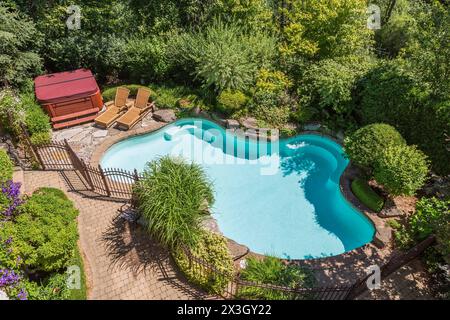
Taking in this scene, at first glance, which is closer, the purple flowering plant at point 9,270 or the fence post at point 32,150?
the purple flowering plant at point 9,270

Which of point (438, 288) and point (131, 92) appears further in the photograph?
point (131, 92)

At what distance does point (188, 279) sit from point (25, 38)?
1480cm

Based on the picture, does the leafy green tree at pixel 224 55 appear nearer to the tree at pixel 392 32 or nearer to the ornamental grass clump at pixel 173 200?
the ornamental grass clump at pixel 173 200

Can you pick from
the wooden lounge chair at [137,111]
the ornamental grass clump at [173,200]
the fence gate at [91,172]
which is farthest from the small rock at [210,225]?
the wooden lounge chair at [137,111]

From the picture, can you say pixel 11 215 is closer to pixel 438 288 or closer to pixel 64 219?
pixel 64 219

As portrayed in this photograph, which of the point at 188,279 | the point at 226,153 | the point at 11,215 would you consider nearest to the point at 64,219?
the point at 11,215

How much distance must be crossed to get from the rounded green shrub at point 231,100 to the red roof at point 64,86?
6.45 metres

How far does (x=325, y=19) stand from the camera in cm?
1438

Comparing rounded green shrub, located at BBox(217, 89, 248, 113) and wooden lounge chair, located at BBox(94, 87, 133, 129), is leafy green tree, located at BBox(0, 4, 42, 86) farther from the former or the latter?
rounded green shrub, located at BBox(217, 89, 248, 113)

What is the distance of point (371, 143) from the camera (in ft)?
35.3

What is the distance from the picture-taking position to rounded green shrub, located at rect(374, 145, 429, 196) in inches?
385

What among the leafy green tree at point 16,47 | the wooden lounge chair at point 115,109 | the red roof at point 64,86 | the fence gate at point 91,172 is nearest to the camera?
the fence gate at point 91,172

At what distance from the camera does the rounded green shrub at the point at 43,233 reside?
7.67 m

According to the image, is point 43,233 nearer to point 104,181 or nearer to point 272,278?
point 104,181
